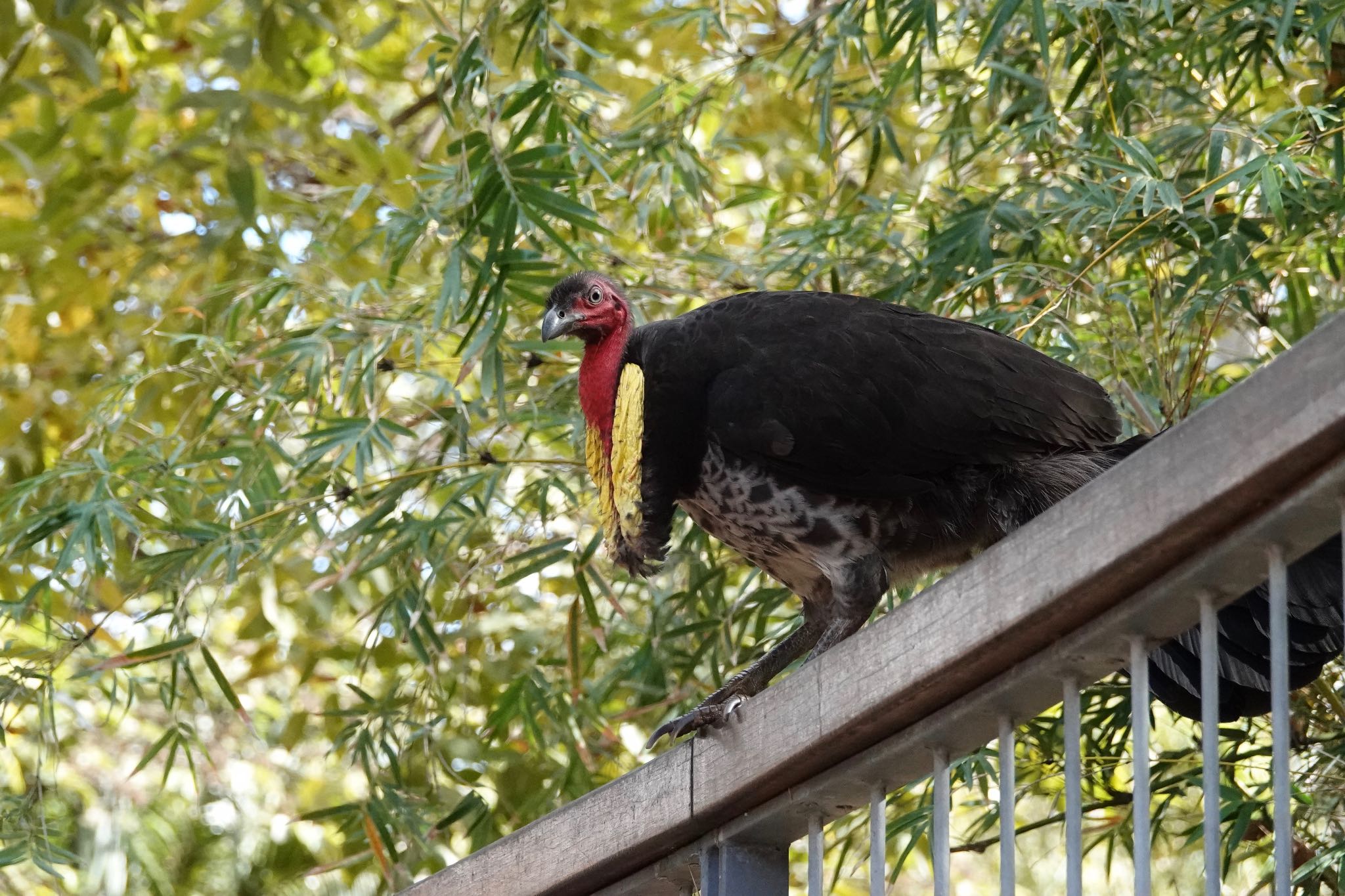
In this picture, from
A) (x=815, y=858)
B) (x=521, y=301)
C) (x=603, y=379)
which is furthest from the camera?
(x=521, y=301)

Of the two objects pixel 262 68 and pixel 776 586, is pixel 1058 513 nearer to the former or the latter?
pixel 776 586

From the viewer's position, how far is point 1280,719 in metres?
1.32

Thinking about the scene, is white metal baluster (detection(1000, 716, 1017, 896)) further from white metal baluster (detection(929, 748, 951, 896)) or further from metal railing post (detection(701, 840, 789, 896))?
metal railing post (detection(701, 840, 789, 896))

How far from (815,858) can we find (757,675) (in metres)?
1.10

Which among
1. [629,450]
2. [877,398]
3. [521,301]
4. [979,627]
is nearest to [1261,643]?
[979,627]

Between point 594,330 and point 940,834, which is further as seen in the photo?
point 594,330

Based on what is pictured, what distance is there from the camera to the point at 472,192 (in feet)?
11.2

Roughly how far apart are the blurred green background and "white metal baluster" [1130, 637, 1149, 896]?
1020mm

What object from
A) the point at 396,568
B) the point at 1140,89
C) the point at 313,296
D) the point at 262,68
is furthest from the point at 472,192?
the point at 262,68

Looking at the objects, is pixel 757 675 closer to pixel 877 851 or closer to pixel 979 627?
pixel 877 851

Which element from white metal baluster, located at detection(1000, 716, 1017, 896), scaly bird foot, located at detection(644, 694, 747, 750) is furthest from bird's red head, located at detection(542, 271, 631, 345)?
white metal baluster, located at detection(1000, 716, 1017, 896)

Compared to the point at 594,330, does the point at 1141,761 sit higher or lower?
lower

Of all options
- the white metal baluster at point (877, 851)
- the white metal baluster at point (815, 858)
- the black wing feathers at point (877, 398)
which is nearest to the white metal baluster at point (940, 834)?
the white metal baluster at point (877, 851)

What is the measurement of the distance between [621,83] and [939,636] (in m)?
4.05
